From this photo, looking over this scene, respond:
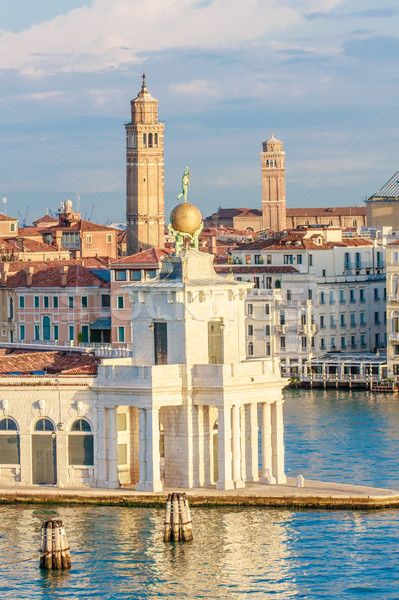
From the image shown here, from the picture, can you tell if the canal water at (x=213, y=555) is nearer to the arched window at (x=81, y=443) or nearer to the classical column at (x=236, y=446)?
the classical column at (x=236, y=446)

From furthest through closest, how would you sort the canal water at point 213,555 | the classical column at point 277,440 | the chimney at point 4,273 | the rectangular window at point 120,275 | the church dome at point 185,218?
the chimney at point 4,273 → the rectangular window at point 120,275 → the church dome at point 185,218 → the classical column at point 277,440 → the canal water at point 213,555

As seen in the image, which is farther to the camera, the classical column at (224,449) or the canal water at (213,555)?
the classical column at (224,449)

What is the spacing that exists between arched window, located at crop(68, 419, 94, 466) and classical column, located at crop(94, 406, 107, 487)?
0.16 meters

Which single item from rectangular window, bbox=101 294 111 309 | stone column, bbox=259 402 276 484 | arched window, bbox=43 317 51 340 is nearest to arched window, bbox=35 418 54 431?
stone column, bbox=259 402 276 484

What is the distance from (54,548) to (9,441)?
5.58m

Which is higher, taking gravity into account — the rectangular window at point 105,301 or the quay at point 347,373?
the rectangular window at point 105,301

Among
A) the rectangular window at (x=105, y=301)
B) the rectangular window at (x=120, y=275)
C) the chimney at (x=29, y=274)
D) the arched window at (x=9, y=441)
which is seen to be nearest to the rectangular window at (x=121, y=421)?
the arched window at (x=9, y=441)

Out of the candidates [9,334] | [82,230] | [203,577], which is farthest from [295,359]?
[203,577]

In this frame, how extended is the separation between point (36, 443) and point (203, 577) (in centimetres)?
679

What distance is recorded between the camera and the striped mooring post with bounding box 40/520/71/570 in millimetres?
32156

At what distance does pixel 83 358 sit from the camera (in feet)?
135

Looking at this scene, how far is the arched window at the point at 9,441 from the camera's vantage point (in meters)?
37.4

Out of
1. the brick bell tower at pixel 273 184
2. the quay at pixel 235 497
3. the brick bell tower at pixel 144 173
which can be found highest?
the brick bell tower at pixel 273 184

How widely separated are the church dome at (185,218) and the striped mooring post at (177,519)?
6.44 metres
